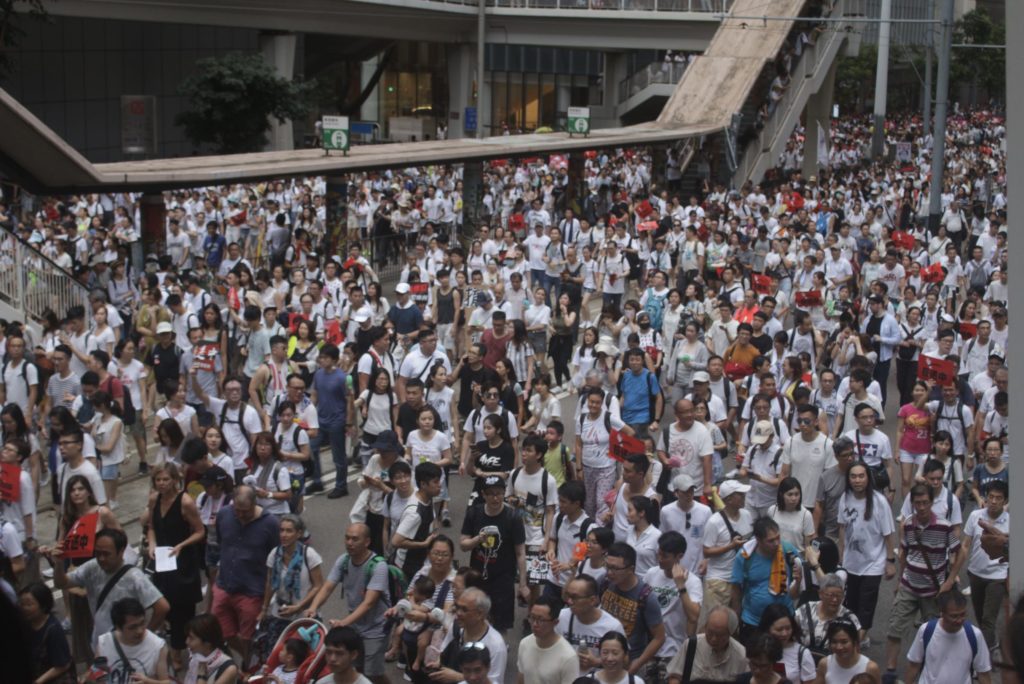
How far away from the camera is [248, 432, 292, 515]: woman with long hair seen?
32.8 feet

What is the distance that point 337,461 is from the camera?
1306cm

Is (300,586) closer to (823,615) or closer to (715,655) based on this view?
(715,655)

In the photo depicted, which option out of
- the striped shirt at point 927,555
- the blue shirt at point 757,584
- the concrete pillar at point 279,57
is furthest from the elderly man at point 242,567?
the concrete pillar at point 279,57

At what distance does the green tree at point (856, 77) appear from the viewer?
68500 millimetres

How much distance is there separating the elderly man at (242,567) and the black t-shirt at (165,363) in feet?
17.8

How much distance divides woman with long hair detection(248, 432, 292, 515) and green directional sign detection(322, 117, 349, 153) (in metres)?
13.0

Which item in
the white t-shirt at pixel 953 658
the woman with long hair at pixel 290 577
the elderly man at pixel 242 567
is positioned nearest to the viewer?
the white t-shirt at pixel 953 658

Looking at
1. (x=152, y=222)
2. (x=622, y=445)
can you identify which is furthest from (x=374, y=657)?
(x=152, y=222)

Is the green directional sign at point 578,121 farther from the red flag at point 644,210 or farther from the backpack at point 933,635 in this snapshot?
the backpack at point 933,635

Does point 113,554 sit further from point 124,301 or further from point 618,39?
point 618,39

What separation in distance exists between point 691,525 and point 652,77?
133 ft

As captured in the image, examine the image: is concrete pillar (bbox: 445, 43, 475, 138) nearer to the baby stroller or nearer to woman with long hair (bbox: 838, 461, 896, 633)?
woman with long hair (bbox: 838, 461, 896, 633)

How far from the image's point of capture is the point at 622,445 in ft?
35.3

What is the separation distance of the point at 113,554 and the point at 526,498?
114 inches
